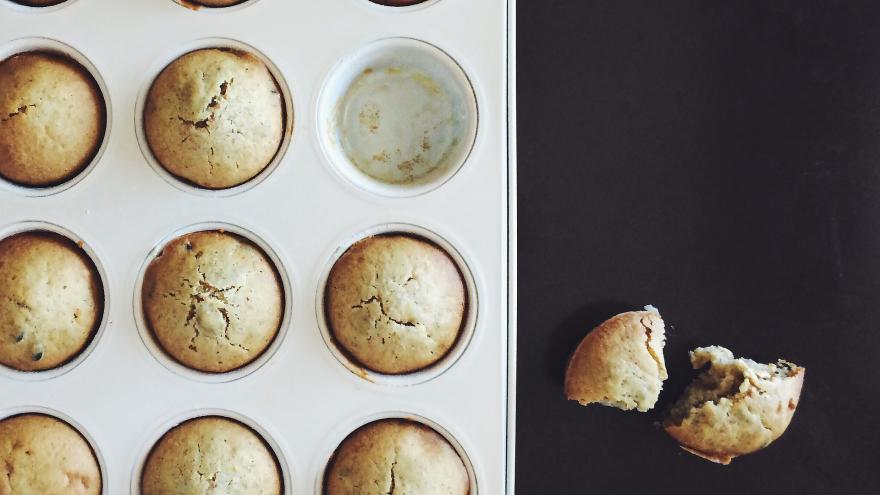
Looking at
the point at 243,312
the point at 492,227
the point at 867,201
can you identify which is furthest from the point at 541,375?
the point at 867,201

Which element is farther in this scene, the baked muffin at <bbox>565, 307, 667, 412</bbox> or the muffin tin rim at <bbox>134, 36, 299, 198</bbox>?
the baked muffin at <bbox>565, 307, 667, 412</bbox>

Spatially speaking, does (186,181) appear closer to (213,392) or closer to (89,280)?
(89,280)

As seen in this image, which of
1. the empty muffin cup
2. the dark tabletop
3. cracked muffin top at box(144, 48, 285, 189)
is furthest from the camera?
the dark tabletop

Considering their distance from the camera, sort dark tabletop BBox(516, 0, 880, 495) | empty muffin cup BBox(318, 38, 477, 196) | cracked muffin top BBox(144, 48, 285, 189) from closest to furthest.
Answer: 1. cracked muffin top BBox(144, 48, 285, 189)
2. empty muffin cup BBox(318, 38, 477, 196)
3. dark tabletop BBox(516, 0, 880, 495)

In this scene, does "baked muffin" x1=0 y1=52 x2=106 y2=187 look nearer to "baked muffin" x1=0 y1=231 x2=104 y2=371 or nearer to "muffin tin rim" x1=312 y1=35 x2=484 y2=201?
"baked muffin" x1=0 y1=231 x2=104 y2=371

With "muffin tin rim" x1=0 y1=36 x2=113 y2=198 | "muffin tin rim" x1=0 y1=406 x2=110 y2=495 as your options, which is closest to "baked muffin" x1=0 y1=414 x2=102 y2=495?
"muffin tin rim" x1=0 y1=406 x2=110 y2=495

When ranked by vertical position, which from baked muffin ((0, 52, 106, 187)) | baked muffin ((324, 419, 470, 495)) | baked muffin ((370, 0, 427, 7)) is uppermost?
baked muffin ((370, 0, 427, 7))

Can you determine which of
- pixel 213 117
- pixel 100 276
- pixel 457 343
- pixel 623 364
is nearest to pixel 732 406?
pixel 623 364
